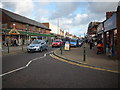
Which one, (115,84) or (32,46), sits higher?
(32,46)

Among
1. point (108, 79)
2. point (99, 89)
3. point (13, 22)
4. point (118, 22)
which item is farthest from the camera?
point (13, 22)

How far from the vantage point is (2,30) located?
89.3 ft

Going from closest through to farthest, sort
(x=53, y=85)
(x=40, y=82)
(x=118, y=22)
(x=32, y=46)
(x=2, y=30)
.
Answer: (x=53, y=85), (x=40, y=82), (x=118, y=22), (x=32, y=46), (x=2, y=30)

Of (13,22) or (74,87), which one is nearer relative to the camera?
(74,87)

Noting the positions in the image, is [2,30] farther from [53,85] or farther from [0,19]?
[53,85]

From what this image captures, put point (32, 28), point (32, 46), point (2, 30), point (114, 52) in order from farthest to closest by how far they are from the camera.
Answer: point (32, 28) → point (2, 30) → point (32, 46) → point (114, 52)

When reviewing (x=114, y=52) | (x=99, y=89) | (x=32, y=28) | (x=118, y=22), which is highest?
(x=32, y=28)

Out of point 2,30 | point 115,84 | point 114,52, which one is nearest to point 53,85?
point 115,84

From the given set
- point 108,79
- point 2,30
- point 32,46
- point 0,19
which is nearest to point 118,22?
point 108,79

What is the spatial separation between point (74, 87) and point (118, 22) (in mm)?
7224

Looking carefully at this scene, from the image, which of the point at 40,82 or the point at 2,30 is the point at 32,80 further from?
the point at 2,30

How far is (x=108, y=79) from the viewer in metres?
5.30

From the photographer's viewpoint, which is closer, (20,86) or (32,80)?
(20,86)

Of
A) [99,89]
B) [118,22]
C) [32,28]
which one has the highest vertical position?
[32,28]
